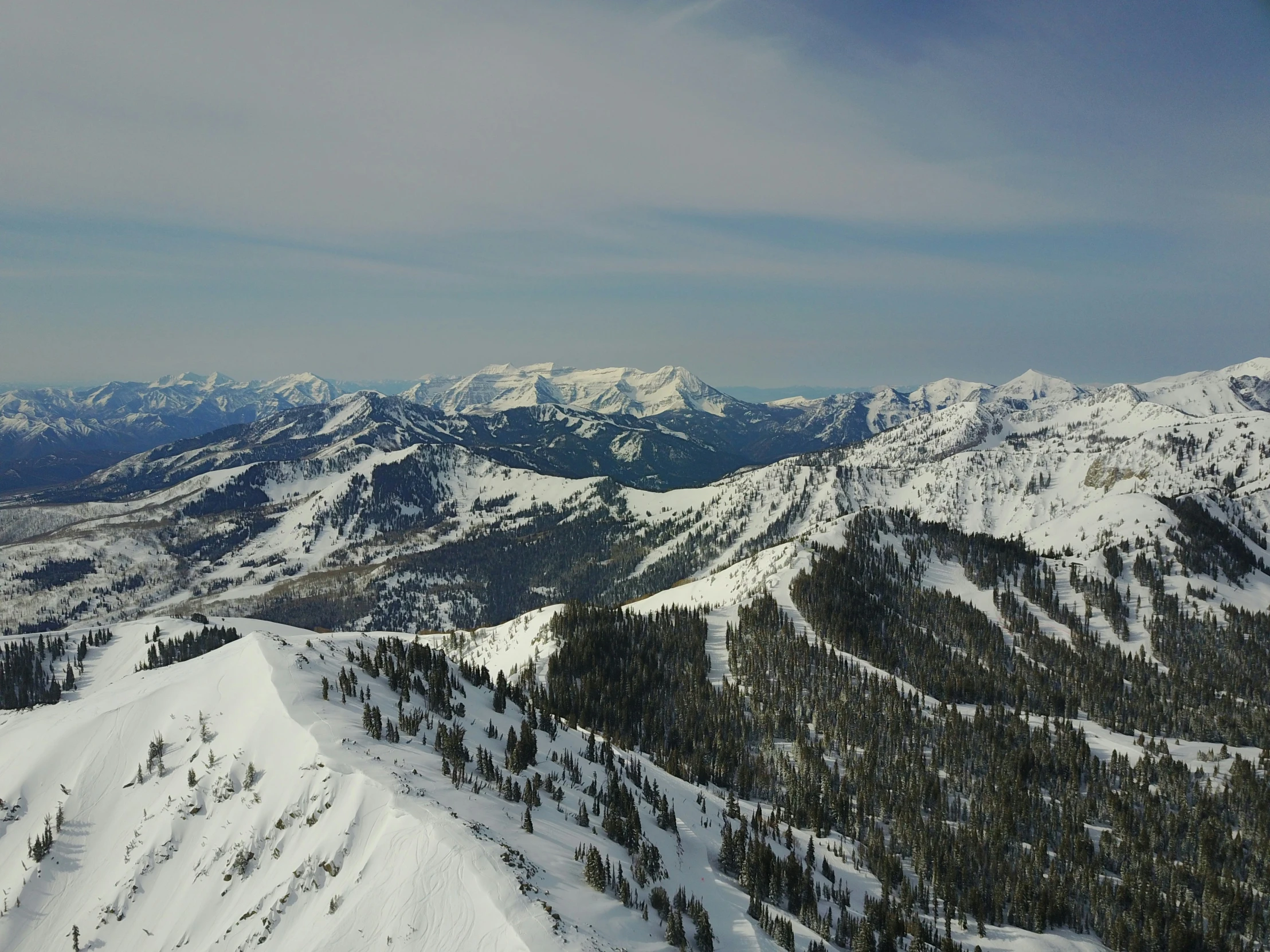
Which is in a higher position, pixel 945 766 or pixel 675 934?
pixel 675 934

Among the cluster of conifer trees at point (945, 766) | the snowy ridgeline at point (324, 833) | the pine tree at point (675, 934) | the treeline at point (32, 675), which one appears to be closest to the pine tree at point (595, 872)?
the snowy ridgeline at point (324, 833)

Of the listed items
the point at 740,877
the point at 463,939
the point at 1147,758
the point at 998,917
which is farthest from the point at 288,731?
the point at 1147,758

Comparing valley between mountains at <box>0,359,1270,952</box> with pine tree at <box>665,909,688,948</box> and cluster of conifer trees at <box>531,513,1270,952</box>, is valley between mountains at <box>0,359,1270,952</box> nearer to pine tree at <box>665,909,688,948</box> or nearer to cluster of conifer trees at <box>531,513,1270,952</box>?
pine tree at <box>665,909,688,948</box>

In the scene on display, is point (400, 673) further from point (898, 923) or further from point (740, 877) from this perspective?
point (898, 923)

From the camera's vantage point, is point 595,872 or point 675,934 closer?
point 675,934

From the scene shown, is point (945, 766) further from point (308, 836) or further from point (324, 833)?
point (308, 836)

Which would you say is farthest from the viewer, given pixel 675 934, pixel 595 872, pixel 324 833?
pixel 595 872

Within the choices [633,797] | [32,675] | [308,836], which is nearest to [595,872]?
[308,836]

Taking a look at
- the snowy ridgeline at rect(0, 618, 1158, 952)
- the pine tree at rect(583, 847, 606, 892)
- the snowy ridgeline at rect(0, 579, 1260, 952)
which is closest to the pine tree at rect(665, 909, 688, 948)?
the snowy ridgeline at rect(0, 618, 1158, 952)
